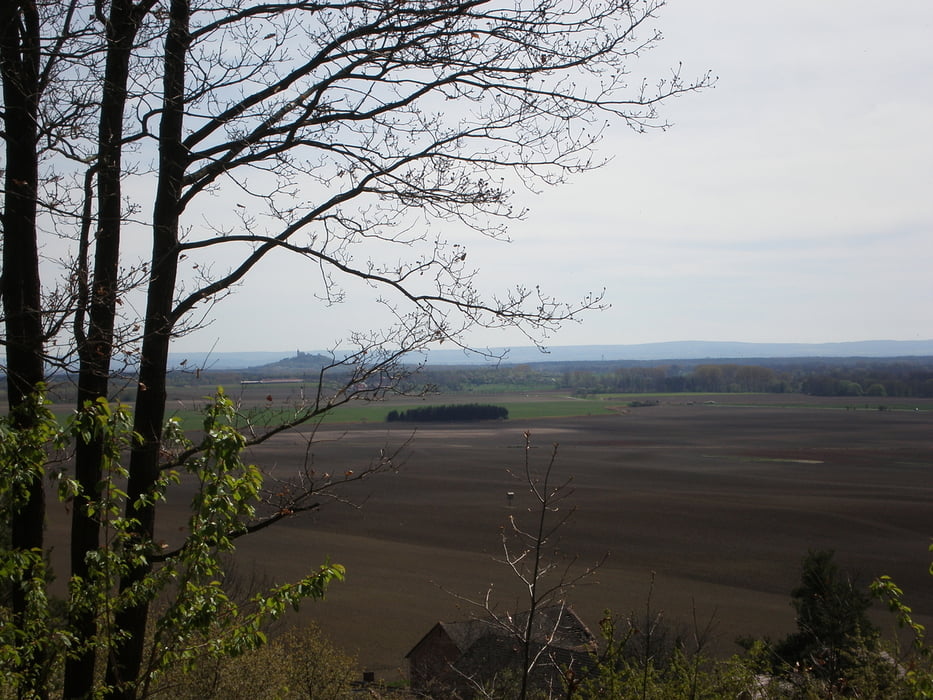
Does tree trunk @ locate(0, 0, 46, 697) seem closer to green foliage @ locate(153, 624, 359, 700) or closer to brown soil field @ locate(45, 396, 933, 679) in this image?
brown soil field @ locate(45, 396, 933, 679)

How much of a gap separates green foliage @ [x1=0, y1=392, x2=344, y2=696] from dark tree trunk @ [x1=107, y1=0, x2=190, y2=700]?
34cm

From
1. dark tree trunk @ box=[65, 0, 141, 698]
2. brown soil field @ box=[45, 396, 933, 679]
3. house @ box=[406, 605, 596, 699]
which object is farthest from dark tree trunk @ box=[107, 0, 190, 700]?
house @ box=[406, 605, 596, 699]

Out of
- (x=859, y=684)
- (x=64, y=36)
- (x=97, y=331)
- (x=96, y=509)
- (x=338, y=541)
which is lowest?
(x=338, y=541)

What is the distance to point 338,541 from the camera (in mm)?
29031

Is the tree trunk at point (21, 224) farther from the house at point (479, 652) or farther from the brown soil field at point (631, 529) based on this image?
the house at point (479, 652)

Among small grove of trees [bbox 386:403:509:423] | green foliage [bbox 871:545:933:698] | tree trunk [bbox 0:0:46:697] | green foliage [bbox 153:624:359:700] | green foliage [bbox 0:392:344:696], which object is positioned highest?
tree trunk [bbox 0:0:46:697]

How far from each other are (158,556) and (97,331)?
1274 mm

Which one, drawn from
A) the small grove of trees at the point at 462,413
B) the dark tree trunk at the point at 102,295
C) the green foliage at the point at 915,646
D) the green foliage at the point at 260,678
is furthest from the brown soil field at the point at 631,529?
the small grove of trees at the point at 462,413

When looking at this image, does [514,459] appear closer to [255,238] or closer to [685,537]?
[685,537]

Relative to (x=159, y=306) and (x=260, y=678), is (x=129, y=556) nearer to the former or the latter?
(x=159, y=306)

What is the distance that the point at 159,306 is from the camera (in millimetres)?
4988

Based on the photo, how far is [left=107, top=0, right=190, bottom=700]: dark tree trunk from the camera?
4777 mm

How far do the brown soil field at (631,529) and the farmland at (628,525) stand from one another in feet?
0.29

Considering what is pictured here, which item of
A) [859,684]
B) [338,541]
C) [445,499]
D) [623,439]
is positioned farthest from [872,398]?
[859,684]
